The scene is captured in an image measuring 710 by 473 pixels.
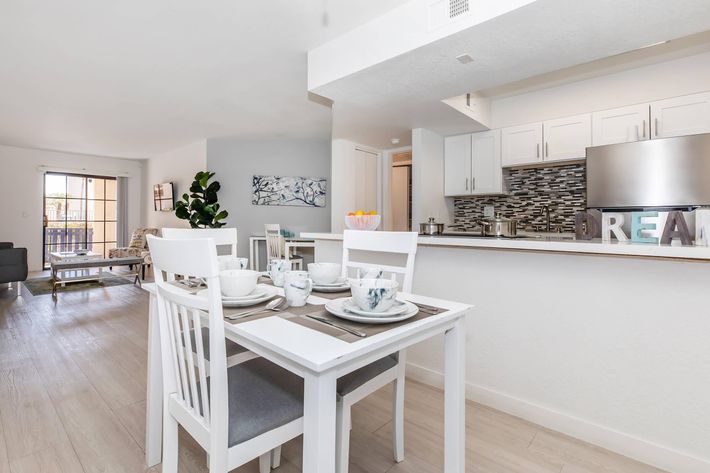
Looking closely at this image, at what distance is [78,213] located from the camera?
7.47m

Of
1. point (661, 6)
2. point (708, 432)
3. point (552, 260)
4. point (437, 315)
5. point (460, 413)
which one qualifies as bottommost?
point (708, 432)

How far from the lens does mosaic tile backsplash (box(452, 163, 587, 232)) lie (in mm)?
3609

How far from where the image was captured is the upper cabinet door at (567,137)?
132 inches

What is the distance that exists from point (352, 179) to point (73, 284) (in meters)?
4.49

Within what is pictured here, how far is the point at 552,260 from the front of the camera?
1796mm

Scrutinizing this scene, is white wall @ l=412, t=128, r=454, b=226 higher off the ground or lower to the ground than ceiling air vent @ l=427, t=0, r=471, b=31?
lower

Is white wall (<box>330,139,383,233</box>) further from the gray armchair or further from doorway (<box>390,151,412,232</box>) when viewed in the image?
the gray armchair

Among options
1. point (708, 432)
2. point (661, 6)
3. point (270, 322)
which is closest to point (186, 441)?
point (270, 322)

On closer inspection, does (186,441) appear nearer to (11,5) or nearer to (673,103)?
(11,5)

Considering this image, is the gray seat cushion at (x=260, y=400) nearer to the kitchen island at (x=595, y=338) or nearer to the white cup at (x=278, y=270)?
the white cup at (x=278, y=270)

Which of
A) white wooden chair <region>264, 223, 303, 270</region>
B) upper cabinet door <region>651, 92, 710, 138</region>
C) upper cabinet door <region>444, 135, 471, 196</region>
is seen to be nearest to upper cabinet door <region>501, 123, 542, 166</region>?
upper cabinet door <region>444, 135, 471, 196</region>

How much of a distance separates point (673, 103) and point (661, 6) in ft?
5.74

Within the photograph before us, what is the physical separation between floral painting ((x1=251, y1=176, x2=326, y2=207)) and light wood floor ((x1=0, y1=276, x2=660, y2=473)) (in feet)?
11.7

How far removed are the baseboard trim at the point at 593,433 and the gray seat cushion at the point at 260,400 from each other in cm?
130
